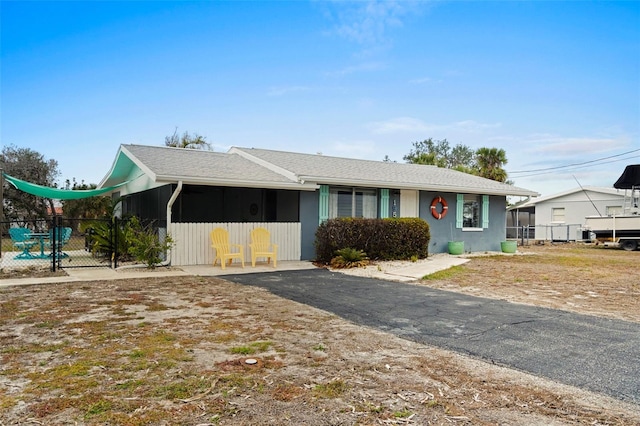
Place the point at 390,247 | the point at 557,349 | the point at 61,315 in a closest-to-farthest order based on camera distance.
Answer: the point at 557,349 → the point at 61,315 → the point at 390,247

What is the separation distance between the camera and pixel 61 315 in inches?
221

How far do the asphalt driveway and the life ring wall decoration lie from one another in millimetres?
7253

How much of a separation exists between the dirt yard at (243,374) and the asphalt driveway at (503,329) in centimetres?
31

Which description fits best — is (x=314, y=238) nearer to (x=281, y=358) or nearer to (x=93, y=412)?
(x=281, y=358)

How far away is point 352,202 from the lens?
13.6 meters

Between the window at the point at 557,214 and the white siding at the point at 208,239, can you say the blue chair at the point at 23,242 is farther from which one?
the window at the point at 557,214

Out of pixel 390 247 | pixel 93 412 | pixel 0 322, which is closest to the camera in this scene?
pixel 93 412

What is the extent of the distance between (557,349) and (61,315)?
19.0 ft

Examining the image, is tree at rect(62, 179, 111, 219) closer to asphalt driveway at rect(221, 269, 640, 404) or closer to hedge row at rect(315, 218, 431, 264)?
hedge row at rect(315, 218, 431, 264)

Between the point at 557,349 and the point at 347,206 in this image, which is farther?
the point at 347,206

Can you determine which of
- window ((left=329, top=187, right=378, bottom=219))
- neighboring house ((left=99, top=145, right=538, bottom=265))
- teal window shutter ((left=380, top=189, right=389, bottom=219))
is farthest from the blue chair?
teal window shutter ((left=380, top=189, right=389, bottom=219))

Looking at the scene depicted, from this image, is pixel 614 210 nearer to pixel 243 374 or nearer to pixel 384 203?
pixel 384 203

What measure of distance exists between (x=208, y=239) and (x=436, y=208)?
8.00m

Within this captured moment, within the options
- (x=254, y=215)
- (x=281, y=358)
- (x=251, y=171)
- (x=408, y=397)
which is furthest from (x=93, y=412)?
(x=254, y=215)
